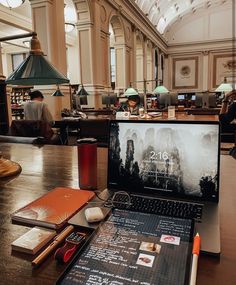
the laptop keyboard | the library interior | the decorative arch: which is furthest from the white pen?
the decorative arch

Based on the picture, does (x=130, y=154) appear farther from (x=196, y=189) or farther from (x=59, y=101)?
(x=59, y=101)

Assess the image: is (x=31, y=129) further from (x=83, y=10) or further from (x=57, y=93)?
(x=83, y=10)

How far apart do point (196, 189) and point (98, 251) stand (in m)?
0.38

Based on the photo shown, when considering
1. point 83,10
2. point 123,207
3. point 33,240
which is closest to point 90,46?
point 83,10

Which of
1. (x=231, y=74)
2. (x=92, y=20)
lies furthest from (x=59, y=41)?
(x=231, y=74)

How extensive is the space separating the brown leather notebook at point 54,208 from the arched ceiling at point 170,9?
11.4m

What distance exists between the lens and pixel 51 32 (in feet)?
16.7

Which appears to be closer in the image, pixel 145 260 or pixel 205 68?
pixel 145 260

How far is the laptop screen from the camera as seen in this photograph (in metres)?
0.81

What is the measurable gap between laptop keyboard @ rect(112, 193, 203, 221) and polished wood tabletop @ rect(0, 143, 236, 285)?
0.08m

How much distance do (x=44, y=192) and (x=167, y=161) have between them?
454 mm

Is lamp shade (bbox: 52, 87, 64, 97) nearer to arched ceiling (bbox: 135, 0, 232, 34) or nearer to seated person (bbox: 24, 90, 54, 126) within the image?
seated person (bbox: 24, 90, 54, 126)

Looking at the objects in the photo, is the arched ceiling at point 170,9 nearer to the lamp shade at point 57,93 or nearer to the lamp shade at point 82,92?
the lamp shade at point 82,92

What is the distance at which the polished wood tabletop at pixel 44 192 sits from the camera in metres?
0.52
